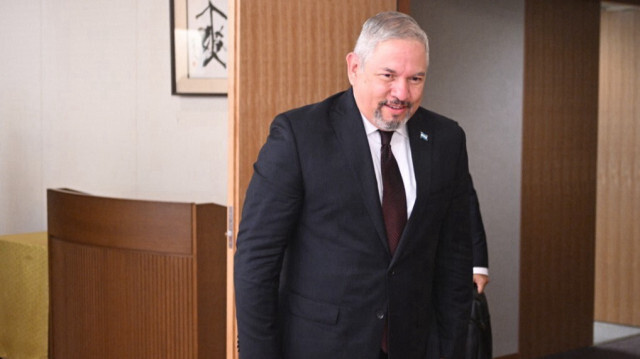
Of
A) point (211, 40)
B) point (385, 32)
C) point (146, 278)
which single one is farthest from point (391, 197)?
point (211, 40)

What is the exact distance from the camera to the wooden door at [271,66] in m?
3.17

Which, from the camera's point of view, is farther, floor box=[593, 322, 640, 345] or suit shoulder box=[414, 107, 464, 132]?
floor box=[593, 322, 640, 345]

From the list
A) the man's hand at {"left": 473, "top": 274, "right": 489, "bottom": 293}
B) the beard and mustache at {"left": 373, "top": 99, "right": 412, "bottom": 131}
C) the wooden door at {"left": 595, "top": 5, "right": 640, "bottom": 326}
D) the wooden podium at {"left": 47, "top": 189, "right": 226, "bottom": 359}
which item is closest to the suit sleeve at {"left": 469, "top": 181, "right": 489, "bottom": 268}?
the man's hand at {"left": 473, "top": 274, "right": 489, "bottom": 293}

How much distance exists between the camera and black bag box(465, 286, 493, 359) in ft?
11.9

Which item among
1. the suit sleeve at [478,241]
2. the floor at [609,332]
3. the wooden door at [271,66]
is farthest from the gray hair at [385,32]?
the floor at [609,332]

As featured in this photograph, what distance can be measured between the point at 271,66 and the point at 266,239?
4.11 feet

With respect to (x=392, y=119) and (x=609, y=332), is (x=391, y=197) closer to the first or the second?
(x=392, y=119)

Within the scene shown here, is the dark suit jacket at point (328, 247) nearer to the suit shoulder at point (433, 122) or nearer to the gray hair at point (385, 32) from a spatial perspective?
the suit shoulder at point (433, 122)

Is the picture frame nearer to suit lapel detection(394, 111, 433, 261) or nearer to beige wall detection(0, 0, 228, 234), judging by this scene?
beige wall detection(0, 0, 228, 234)

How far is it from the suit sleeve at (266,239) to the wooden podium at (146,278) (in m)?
1.91

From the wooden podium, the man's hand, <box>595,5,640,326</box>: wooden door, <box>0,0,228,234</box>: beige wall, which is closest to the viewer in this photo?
the man's hand

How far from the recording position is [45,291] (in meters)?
5.10

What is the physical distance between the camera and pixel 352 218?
2.14 metres

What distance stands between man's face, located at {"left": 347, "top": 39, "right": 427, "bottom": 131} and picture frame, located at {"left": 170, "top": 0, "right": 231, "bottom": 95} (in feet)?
10.7
